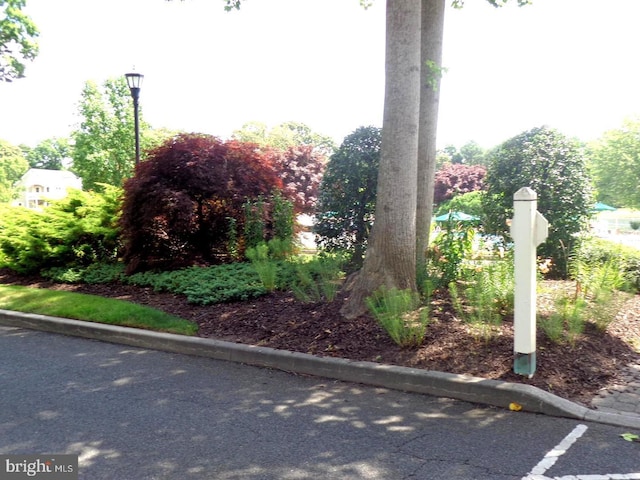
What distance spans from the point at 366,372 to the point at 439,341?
0.95 m

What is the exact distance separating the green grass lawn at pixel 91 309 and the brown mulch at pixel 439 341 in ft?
1.11

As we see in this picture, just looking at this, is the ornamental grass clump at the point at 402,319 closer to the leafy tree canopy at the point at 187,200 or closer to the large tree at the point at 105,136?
the leafy tree canopy at the point at 187,200

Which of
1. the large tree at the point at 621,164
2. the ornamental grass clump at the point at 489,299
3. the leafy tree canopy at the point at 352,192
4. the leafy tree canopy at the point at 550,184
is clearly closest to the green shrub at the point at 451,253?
the ornamental grass clump at the point at 489,299

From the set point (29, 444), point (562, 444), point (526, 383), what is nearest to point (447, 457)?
point (562, 444)

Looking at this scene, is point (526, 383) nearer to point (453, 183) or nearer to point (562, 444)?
point (562, 444)

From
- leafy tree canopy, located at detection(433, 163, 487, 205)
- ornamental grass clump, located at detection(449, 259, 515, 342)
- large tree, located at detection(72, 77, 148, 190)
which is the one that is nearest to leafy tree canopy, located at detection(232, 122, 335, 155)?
leafy tree canopy, located at detection(433, 163, 487, 205)

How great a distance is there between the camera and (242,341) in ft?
21.5

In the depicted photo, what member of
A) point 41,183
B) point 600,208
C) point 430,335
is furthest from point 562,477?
point 41,183

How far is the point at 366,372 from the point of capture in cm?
535

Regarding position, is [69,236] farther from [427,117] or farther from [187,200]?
[427,117]

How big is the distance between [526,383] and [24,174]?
101 m

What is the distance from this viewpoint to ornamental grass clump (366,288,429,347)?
5.71 metres

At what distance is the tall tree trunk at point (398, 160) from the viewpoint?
22.0ft

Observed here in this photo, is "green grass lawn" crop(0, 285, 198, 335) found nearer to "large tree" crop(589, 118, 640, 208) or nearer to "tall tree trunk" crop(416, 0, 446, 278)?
"tall tree trunk" crop(416, 0, 446, 278)
